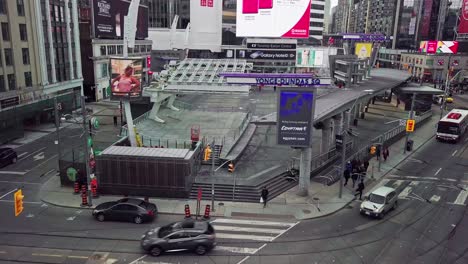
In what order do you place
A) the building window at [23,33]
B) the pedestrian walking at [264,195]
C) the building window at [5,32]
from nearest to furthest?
the pedestrian walking at [264,195] < the building window at [5,32] < the building window at [23,33]

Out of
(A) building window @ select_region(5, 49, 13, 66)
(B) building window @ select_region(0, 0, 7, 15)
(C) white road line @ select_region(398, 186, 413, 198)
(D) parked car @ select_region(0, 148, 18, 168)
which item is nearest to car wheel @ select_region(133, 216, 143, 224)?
(D) parked car @ select_region(0, 148, 18, 168)

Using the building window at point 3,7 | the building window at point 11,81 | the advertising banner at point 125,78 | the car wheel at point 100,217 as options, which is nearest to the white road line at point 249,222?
the car wheel at point 100,217

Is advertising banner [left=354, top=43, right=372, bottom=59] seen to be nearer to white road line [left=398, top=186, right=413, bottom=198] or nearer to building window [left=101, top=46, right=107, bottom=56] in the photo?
white road line [left=398, top=186, right=413, bottom=198]

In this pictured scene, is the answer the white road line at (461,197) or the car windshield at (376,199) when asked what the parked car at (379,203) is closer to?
the car windshield at (376,199)

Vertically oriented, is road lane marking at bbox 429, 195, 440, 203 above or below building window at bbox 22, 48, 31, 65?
below

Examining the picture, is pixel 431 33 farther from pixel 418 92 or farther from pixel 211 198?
pixel 211 198

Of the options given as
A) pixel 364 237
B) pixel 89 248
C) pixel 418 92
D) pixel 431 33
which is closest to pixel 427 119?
pixel 418 92

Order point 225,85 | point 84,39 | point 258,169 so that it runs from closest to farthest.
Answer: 1. point 258,169
2. point 225,85
3. point 84,39
